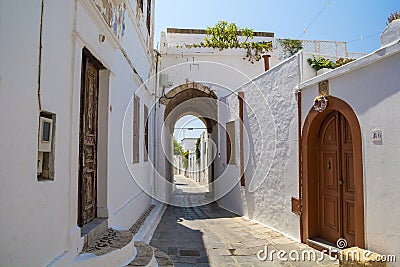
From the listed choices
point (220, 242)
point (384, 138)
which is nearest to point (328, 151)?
point (384, 138)

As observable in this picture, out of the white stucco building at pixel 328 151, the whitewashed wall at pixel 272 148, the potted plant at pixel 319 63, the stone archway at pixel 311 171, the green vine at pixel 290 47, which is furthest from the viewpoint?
the green vine at pixel 290 47

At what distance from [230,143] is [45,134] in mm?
7979

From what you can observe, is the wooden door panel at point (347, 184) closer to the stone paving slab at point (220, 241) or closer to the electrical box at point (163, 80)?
the stone paving slab at point (220, 241)

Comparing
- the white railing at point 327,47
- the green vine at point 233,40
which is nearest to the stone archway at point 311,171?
the green vine at point 233,40

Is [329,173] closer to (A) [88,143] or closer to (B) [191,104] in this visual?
(A) [88,143]

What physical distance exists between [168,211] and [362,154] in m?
6.84

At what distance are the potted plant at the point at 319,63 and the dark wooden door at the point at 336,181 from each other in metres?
0.92

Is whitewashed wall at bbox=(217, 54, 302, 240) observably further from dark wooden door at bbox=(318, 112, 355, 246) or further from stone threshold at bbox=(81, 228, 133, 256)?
stone threshold at bbox=(81, 228, 133, 256)

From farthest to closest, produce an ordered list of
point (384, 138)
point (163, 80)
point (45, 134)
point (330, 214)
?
point (163, 80), point (330, 214), point (384, 138), point (45, 134)

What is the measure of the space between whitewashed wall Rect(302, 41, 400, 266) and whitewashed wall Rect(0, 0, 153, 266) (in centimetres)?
347

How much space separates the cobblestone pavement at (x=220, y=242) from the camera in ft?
16.3

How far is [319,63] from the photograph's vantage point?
235 inches

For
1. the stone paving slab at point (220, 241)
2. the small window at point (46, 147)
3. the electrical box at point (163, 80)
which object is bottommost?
the stone paving slab at point (220, 241)

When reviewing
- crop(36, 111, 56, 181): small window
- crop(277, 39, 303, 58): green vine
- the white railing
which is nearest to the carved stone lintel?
crop(36, 111, 56, 181): small window
